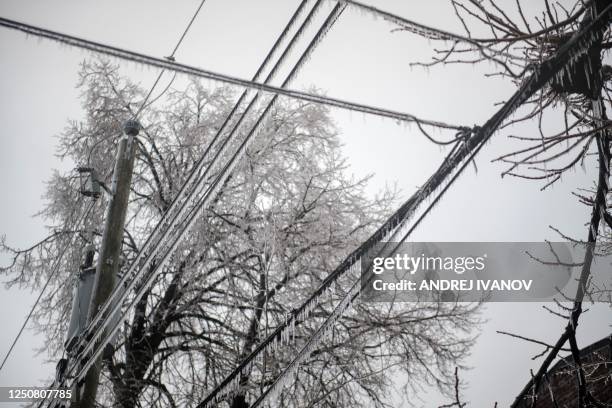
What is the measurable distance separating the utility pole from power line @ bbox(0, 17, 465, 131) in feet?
8.52

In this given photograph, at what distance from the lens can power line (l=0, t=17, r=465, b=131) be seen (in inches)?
57.3

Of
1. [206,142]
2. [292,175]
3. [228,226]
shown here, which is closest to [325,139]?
[292,175]

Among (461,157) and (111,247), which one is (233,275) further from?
(461,157)

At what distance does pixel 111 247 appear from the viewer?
12.6ft

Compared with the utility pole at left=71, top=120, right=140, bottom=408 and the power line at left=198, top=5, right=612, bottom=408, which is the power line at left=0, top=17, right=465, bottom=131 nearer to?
the power line at left=198, top=5, right=612, bottom=408

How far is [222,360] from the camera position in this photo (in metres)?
6.16

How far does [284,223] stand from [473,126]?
5.02 m

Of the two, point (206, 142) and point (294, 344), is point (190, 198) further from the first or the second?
point (206, 142)

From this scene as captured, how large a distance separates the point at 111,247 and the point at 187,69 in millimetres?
2657

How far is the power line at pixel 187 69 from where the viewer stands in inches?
57.3

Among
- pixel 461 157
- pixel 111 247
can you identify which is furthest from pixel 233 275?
pixel 461 157

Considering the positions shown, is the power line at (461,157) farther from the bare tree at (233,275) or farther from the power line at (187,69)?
the bare tree at (233,275)

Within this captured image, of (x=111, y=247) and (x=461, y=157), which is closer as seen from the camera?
(x=461, y=157)

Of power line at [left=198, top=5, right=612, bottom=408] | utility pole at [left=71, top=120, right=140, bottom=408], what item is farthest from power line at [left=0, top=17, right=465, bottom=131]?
utility pole at [left=71, top=120, right=140, bottom=408]
